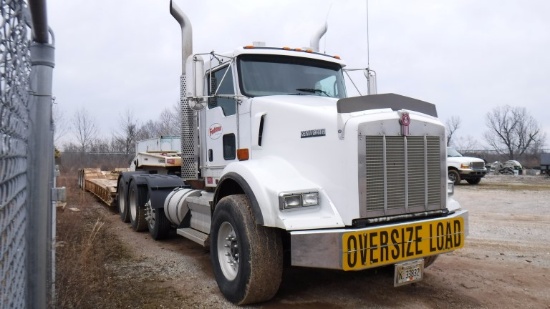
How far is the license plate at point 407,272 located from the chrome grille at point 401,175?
510mm

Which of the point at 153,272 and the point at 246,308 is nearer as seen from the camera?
the point at 246,308

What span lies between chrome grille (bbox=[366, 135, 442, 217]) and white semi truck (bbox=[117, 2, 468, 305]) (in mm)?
11

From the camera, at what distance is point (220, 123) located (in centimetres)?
596

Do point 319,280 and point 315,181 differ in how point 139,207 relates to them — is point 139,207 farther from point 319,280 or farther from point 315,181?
point 315,181

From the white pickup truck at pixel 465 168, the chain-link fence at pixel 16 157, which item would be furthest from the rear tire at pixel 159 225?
the white pickup truck at pixel 465 168

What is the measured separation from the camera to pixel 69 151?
3862 cm

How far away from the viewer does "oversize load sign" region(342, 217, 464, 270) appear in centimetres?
380

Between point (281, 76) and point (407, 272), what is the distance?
2912 mm

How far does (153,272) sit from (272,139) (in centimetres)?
253

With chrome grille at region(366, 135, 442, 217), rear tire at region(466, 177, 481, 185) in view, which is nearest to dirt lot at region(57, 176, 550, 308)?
chrome grille at region(366, 135, 442, 217)

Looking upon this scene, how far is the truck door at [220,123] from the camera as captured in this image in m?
5.63

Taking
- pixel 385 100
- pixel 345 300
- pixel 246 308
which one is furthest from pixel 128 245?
pixel 385 100

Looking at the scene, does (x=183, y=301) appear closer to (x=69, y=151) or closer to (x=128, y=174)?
(x=128, y=174)

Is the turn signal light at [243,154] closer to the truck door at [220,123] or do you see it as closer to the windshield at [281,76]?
the truck door at [220,123]
